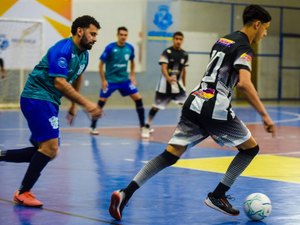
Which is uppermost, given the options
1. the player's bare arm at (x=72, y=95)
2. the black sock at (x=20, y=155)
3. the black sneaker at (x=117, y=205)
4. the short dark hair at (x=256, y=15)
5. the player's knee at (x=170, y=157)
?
the short dark hair at (x=256, y=15)

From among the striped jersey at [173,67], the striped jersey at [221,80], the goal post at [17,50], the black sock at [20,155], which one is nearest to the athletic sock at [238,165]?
the striped jersey at [221,80]

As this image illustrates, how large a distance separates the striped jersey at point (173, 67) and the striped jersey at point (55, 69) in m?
9.20

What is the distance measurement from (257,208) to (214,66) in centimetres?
148

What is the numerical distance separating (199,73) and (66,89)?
82.0ft

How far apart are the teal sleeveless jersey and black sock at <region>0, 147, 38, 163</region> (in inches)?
334

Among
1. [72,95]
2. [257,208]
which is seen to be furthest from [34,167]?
[257,208]

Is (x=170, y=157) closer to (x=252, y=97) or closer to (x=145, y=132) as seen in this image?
(x=252, y=97)

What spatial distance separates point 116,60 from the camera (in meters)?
17.4

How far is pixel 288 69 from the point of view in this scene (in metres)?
36.8

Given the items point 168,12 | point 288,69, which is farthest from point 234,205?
point 288,69

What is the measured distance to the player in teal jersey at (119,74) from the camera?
674 inches

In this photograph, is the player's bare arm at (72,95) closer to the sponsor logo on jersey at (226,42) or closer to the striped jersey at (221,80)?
the striped jersey at (221,80)

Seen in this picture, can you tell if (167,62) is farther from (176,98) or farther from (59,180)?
(59,180)

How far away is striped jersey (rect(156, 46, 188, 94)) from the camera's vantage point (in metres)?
17.5
